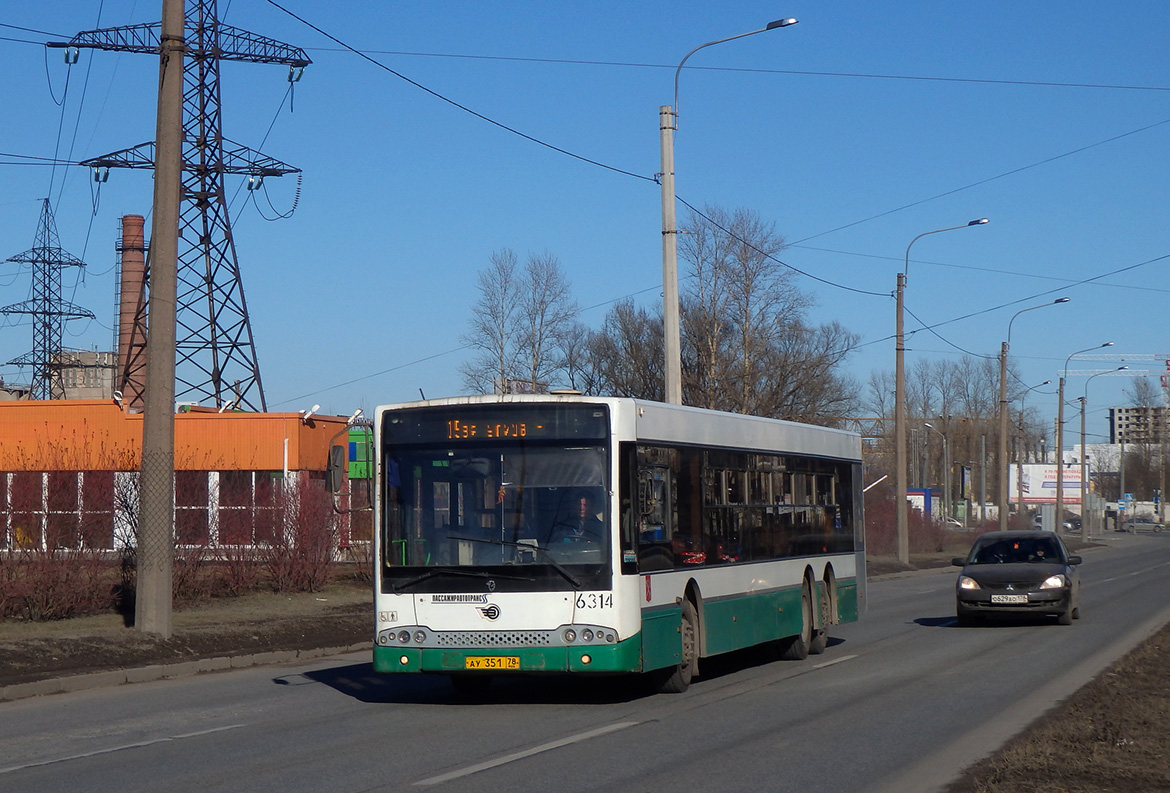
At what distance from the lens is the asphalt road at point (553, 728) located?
27.3 feet

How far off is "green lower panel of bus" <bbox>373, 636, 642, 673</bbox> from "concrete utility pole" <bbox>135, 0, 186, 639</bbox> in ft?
19.9

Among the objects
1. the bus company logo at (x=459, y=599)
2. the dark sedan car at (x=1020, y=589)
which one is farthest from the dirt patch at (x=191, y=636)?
the dark sedan car at (x=1020, y=589)

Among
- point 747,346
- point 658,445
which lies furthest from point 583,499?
point 747,346

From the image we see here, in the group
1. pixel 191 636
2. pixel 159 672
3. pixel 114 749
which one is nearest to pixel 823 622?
pixel 159 672

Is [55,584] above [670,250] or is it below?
below

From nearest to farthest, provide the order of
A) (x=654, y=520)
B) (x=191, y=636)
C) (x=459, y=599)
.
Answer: (x=459, y=599) → (x=654, y=520) → (x=191, y=636)

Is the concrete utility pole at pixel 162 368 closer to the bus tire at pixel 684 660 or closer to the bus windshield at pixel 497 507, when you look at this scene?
the bus windshield at pixel 497 507

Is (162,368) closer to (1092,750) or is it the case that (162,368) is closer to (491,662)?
(491,662)

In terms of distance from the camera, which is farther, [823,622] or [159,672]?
[823,622]

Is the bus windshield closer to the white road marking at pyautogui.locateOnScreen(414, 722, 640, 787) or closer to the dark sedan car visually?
the white road marking at pyautogui.locateOnScreen(414, 722, 640, 787)

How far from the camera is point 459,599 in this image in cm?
1163

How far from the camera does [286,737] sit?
10227mm

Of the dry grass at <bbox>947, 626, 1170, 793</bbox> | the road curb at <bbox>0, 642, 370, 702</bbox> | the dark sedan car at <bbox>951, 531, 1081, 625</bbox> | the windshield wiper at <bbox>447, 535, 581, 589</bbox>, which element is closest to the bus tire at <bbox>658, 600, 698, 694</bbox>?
the windshield wiper at <bbox>447, 535, 581, 589</bbox>

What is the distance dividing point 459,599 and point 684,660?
2430 mm
